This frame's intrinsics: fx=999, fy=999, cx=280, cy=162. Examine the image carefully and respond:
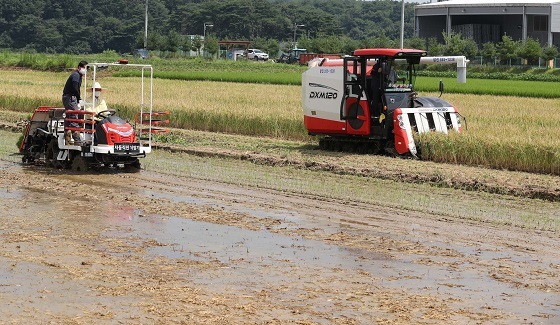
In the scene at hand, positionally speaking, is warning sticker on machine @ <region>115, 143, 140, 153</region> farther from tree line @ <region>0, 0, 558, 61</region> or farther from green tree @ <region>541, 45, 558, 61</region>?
tree line @ <region>0, 0, 558, 61</region>

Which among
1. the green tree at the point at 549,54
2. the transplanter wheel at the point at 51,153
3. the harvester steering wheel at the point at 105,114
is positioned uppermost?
the green tree at the point at 549,54

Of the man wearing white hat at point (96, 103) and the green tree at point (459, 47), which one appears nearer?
the man wearing white hat at point (96, 103)

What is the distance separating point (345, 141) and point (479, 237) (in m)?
10.3

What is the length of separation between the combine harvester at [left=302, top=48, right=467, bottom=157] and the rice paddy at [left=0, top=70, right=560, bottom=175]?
0.62 meters

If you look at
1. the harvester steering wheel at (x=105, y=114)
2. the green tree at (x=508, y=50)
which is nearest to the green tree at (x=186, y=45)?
the green tree at (x=508, y=50)

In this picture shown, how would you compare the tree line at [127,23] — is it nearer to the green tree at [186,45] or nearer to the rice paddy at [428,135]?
the green tree at [186,45]

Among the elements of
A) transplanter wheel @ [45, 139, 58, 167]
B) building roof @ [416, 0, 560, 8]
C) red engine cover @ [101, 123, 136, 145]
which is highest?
building roof @ [416, 0, 560, 8]

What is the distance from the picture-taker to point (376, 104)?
72.2 feet

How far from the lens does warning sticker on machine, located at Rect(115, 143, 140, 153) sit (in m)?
18.2

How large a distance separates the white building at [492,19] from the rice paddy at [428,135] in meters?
47.1

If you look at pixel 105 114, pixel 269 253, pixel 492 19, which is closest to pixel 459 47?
pixel 492 19

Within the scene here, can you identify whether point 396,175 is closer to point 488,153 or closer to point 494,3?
point 488,153

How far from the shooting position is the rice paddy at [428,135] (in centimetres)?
1991

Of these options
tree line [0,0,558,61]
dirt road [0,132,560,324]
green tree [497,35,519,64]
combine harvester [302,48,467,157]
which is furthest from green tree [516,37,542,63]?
dirt road [0,132,560,324]
